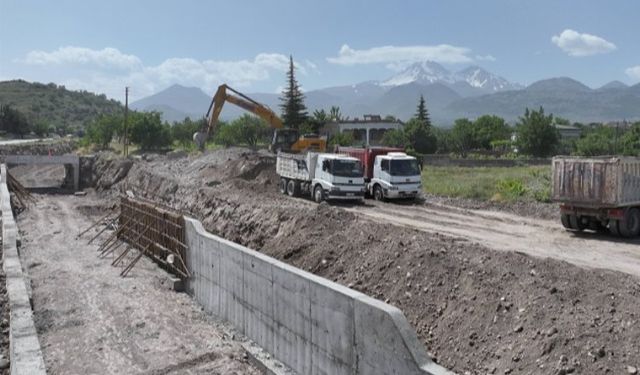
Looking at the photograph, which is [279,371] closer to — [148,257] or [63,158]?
[148,257]

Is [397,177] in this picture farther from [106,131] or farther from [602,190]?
[106,131]

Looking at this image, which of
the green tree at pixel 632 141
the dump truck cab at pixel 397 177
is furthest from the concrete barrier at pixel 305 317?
the green tree at pixel 632 141

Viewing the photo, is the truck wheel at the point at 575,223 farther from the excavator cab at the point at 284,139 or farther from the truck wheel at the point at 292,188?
the excavator cab at the point at 284,139

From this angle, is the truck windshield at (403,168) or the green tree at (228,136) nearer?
the truck windshield at (403,168)

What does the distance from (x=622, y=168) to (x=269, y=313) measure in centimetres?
1057

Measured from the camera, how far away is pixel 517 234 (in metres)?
18.7

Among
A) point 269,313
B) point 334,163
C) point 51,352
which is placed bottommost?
point 51,352

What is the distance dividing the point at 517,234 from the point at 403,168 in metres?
9.77

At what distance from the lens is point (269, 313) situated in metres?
13.5

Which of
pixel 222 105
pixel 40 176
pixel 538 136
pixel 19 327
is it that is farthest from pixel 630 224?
pixel 40 176

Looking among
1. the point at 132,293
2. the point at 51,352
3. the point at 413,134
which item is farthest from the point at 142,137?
the point at 51,352

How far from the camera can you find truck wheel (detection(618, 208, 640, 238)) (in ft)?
57.3

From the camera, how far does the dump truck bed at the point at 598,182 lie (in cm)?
1700

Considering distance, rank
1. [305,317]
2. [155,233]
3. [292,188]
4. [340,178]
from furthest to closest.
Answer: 1. [292,188]
2. [340,178]
3. [155,233]
4. [305,317]
